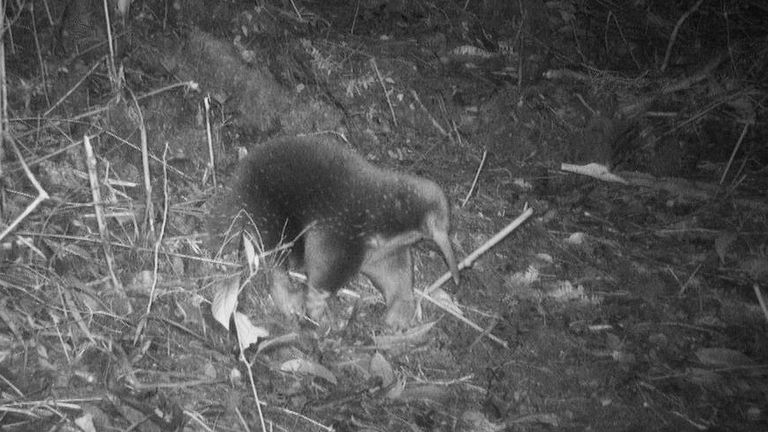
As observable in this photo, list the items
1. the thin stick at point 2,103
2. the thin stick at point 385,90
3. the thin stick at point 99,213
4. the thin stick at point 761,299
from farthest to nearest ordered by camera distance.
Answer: the thin stick at point 385,90, the thin stick at point 761,299, the thin stick at point 99,213, the thin stick at point 2,103

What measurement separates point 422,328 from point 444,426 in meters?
0.60

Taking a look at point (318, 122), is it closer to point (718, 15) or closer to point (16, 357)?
point (16, 357)

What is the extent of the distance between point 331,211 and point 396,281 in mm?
530

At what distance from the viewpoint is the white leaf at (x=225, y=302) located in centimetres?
268

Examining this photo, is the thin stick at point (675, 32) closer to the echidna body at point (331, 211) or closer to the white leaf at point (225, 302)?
the echidna body at point (331, 211)

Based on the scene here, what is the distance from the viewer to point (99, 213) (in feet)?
9.61

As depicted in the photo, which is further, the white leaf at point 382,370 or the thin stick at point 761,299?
the thin stick at point 761,299

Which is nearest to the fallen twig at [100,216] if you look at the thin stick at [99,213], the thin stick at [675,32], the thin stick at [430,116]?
the thin stick at [99,213]

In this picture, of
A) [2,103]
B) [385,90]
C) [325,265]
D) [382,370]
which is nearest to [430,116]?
[385,90]

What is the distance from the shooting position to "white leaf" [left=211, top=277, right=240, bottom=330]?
8.79ft

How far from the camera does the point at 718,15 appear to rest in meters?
5.21

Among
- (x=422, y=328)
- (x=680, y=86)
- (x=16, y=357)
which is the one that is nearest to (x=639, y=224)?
(x=680, y=86)

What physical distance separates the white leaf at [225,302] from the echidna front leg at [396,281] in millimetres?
850

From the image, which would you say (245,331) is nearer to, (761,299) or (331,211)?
(331,211)
